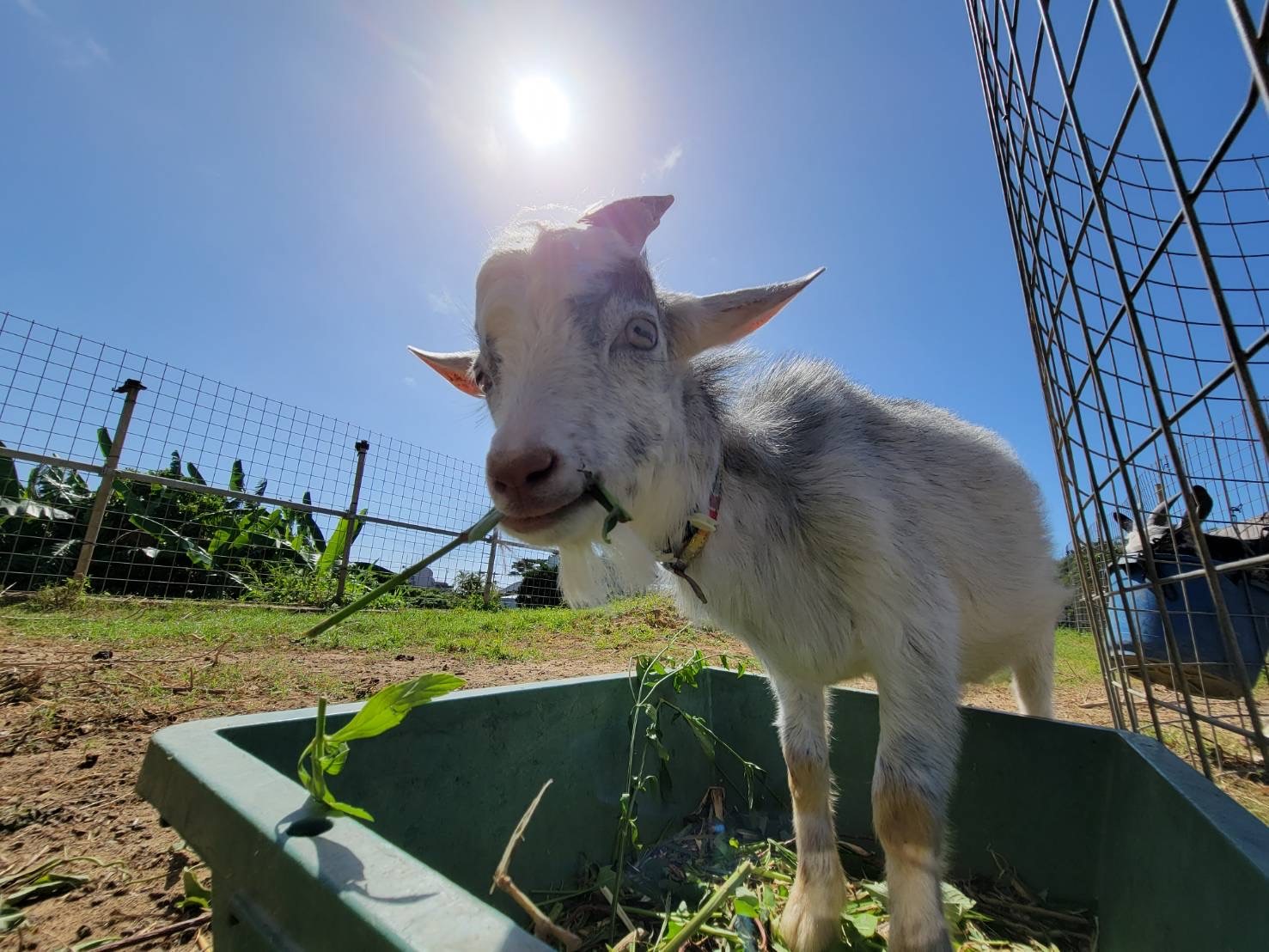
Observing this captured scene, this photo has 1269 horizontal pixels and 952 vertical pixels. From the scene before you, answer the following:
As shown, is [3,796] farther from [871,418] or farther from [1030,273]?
[1030,273]

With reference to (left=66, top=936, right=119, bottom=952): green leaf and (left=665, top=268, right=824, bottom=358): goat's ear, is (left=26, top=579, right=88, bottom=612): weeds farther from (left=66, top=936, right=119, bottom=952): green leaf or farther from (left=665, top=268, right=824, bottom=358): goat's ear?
(left=665, top=268, right=824, bottom=358): goat's ear

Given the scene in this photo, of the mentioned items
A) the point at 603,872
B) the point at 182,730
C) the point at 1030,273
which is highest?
the point at 1030,273

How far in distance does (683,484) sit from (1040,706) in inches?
89.5

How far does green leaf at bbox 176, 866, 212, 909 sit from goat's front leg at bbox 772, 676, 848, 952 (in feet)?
4.22

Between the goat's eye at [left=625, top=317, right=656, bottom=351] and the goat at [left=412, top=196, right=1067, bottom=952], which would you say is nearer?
the goat at [left=412, top=196, right=1067, bottom=952]

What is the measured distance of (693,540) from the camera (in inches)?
60.3

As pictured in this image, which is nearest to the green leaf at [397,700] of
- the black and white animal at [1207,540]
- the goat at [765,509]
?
the goat at [765,509]

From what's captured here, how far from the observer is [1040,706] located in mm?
2648

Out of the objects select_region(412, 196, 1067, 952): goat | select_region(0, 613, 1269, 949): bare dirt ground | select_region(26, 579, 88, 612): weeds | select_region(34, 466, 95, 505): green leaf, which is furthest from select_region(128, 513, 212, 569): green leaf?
select_region(412, 196, 1067, 952): goat

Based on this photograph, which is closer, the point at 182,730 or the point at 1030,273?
the point at 182,730

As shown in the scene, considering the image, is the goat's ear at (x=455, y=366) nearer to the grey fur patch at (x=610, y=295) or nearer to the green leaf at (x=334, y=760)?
the grey fur patch at (x=610, y=295)

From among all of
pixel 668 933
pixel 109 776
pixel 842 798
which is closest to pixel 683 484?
pixel 668 933

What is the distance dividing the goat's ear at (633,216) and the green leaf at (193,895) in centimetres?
191

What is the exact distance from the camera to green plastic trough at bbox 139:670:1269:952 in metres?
0.55
